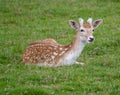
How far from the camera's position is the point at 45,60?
42.7 feet

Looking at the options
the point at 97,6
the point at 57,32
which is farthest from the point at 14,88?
the point at 97,6

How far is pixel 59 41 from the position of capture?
16.5m

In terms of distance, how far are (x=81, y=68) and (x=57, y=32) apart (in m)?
6.11

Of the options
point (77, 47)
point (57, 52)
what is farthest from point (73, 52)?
point (57, 52)

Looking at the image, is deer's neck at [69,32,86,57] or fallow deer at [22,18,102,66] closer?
fallow deer at [22,18,102,66]

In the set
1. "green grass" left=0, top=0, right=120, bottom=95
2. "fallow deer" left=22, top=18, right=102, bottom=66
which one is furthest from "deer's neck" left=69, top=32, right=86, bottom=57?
"green grass" left=0, top=0, right=120, bottom=95

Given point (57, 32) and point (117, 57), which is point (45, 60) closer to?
point (117, 57)

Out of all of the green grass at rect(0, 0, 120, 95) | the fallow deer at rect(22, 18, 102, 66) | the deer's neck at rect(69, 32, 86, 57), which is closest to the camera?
the green grass at rect(0, 0, 120, 95)

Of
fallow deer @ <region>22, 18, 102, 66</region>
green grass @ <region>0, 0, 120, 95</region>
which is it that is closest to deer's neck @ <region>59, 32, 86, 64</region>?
fallow deer @ <region>22, 18, 102, 66</region>

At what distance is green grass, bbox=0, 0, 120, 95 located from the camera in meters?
10.4

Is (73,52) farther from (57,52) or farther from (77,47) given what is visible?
(57,52)

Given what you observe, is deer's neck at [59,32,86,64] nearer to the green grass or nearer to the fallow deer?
the fallow deer

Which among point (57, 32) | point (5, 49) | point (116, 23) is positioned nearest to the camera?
point (5, 49)

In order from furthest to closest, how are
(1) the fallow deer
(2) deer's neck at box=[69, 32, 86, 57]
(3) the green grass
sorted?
1. (2) deer's neck at box=[69, 32, 86, 57]
2. (1) the fallow deer
3. (3) the green grass
